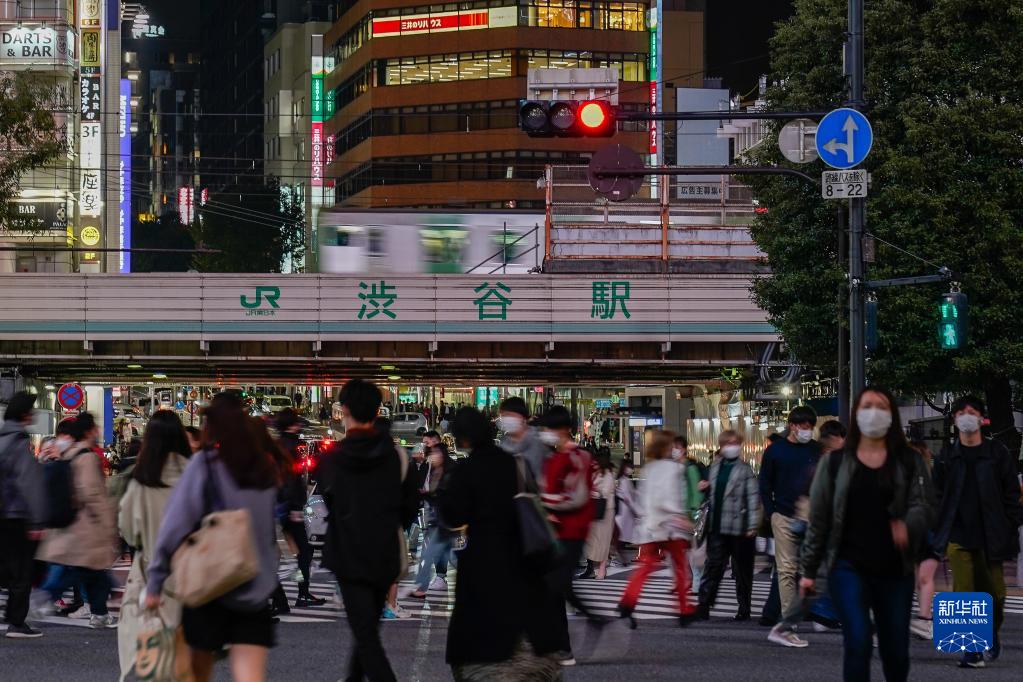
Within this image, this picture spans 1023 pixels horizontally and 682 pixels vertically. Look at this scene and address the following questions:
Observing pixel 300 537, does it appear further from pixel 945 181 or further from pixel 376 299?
pixel 376 299

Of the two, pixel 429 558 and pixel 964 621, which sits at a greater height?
pixel 964 621

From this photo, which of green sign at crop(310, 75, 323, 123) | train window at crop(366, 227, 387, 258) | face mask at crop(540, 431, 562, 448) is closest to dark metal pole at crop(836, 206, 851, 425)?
face mask at crop(540, 431, 562, 448)

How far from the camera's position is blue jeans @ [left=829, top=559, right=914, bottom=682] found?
783 centimetres

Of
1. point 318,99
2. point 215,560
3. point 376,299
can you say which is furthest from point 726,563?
point 318,99

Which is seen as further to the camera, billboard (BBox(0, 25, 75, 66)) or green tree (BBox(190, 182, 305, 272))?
green tree (BBox(190, 182, 305, 272))

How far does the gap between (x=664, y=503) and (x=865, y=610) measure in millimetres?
5116

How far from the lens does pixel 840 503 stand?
784 cm

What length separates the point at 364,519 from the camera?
27.8ft

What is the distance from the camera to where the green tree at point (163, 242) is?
372ft

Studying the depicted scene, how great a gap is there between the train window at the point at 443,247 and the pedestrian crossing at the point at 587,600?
32.0m

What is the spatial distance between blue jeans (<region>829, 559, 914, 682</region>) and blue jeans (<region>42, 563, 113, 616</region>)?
7104mm

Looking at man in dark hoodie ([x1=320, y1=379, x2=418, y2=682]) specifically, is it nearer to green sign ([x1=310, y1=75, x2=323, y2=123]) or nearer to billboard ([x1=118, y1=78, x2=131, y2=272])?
billboard ([x1=118, y1=78, x2=131, y2=272])

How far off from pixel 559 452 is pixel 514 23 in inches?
3322

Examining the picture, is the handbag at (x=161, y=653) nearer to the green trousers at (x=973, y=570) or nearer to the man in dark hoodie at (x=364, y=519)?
the man in dark hoodie at (x=364, y=519)
